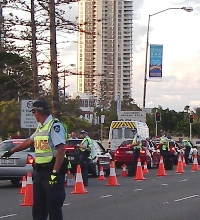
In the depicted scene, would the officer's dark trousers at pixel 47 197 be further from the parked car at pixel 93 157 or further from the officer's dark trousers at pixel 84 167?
the parked car at pixel 93 157

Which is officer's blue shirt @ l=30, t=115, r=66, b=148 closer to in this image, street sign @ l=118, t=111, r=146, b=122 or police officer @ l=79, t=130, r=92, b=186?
police officer @ l=79, t=130, r=92, b=186

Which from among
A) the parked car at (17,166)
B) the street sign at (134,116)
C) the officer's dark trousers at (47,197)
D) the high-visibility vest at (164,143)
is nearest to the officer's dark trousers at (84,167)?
the parked car at (17,166)

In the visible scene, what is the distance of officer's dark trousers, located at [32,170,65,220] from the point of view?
8703 millimetres

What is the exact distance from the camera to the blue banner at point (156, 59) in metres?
43.7

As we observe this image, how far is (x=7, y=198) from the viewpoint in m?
17.0

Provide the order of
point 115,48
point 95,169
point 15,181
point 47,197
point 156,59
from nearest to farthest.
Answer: point 47,197 < point 15,181 < point 95,169 < point 156,59 < point 115,48

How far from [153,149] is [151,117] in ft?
173

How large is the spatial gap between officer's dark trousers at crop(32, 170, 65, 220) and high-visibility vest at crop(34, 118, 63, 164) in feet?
0.55

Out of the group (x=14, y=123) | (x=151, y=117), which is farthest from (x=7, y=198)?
(x=151, y=117)

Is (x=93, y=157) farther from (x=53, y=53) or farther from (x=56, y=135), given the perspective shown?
(x=56, y=135)

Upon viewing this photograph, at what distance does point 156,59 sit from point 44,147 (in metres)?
35.5

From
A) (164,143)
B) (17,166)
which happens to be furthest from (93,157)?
(164,143)

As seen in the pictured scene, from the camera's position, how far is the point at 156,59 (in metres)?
43.9

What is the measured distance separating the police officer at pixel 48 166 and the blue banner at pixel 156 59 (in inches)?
1383
